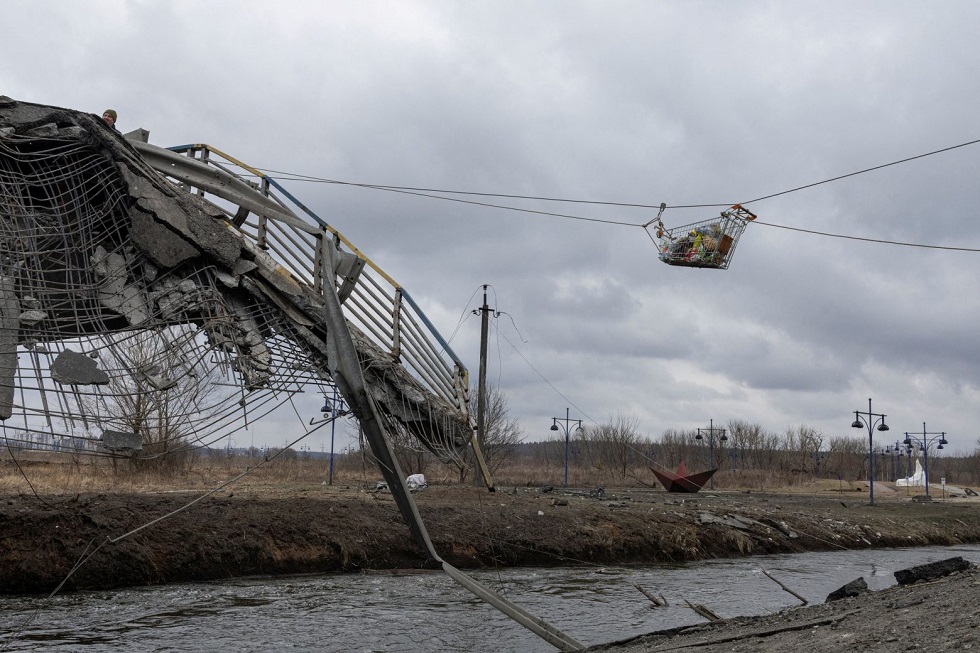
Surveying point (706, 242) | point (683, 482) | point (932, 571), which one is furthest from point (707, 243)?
point (683, 482)

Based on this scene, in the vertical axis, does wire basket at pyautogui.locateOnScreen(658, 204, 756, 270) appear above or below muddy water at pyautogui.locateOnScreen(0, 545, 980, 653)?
above

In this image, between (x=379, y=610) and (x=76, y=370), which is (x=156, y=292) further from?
(x=379, y=610)

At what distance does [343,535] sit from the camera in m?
15.3

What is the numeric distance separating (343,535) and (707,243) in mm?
8788

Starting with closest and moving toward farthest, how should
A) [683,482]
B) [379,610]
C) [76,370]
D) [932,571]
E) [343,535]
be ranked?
[76,370] < [932,571] < [379,610] < [343,535] < [683,482]

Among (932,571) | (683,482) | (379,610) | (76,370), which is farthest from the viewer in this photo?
(683,482)

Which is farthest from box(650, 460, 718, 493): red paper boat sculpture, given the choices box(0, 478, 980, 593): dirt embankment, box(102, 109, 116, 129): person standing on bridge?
box(102, 109, 116, 129): person standing on bridge

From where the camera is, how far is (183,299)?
835cm

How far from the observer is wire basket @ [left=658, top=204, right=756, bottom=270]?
1550cm

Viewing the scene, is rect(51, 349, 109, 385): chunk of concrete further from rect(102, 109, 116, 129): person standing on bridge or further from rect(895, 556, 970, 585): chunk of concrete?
rect(895, 556, 970, 585): chunk of concrete

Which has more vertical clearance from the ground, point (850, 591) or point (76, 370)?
point (76, 370)

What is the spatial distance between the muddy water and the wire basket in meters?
6.01

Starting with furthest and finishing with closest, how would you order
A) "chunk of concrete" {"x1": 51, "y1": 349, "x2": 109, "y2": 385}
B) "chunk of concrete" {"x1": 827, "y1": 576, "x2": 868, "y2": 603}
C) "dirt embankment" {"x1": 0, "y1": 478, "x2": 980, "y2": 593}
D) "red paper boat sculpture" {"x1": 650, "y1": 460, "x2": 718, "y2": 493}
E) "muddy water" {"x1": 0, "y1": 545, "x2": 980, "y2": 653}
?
"red paper boat sculpture" {"x1": 650, "y1": 460, "x2": 718, "y2": 493} < "dirt embankment" {"x1": 0, "y1": 478, "x2": 980, "y2": 593} < "chunk of concrete" {"x1": 827, "y1": 576, "x2": 868, "y2": 603} < "muddy water" {"x1": 0, "y1": 545, "x2": 980, "y2": 653} < "chunk of concrete" {"x1": 51, "y1": 349, "x2": 109, "y2": 385}

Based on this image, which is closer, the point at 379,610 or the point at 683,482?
the point at 379,610
